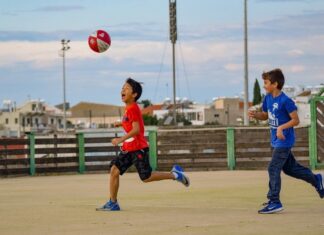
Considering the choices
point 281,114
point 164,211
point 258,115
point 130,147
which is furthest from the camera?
point 130,147

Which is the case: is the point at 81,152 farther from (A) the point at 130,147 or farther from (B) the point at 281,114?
(B) the point at 281,114

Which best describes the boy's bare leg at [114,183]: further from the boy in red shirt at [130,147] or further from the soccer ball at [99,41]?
the soccer ball at [99,41]

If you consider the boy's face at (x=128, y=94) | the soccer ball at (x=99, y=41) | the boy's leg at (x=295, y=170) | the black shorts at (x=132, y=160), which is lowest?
the boy's leg at (x=295, y=170)

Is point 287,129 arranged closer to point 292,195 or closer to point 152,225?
point 152,225

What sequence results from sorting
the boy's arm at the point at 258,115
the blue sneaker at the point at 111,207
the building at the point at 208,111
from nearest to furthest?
the boy's arm at the point at 258,115 → the blue sneaker at the point at 111,207 → the building at the point at 208,111

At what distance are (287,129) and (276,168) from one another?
1.61 ft

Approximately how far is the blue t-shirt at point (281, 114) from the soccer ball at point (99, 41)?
11943 mm

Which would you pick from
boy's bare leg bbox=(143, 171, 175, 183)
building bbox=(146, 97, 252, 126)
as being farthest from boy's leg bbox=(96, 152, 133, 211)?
building bbox=(146, 97, 252, 126)

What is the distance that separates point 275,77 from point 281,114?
1.48 ft

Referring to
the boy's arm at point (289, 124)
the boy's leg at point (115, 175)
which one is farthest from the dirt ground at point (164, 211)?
the boy's arm at point (289, 124)

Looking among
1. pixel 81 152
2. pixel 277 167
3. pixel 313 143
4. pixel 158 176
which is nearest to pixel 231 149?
pixel 313 143

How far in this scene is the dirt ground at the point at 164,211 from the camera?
9.19 m

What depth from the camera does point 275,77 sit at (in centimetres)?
1076

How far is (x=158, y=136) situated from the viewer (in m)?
25.5
